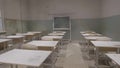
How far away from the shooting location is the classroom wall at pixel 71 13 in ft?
30.1

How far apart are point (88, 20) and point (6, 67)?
683cm

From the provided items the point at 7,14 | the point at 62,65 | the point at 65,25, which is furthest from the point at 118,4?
the point at 7,14

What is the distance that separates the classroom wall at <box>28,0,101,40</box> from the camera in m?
9.19

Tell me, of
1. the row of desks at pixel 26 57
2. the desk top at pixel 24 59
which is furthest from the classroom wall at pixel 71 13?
the desk top at pixel 24 59

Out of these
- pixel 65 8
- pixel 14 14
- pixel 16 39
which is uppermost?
pixel 65 8

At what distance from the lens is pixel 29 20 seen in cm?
988

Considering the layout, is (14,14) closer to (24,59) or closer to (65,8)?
(65,8)

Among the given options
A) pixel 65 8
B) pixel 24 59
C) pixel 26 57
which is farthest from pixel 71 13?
pixel 24 59

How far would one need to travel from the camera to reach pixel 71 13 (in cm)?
934

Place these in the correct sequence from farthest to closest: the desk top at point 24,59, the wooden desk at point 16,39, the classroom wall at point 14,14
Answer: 1. the classroom wall at point 14,14
2. the wooden desk at point 16,39
3. the desk top at point 24,59

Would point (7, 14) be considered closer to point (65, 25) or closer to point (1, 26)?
point (1, 26)

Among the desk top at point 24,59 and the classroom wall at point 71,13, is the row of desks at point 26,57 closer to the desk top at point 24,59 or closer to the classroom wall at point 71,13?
the desk top at point 24,59

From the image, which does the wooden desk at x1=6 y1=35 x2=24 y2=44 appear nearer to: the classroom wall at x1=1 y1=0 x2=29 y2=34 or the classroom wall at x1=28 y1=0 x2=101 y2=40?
the classroom wall at x1=1 y1=0 x2=29 y2=34

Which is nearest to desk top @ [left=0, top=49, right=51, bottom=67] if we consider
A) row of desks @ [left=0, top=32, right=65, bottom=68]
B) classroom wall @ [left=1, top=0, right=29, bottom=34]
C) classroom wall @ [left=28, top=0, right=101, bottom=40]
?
row of desks @ [left=0, top=32, right=65, bottom=68]
